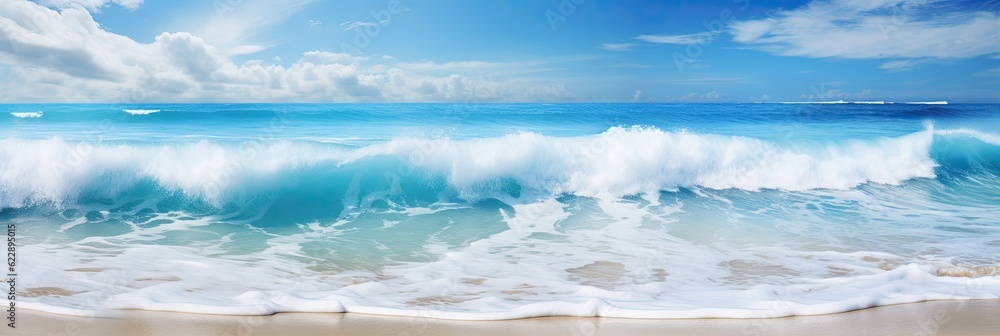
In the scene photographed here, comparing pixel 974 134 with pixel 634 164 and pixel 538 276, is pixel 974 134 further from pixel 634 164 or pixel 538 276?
pixel 538 276

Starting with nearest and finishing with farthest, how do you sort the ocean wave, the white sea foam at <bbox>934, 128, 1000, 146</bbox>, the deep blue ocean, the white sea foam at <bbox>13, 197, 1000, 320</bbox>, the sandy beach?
the sandy beach < the white sea foam at <bbox>13, 197, 1000, 320</bbox> < the deep blue ocean < the ocean wave < the white sea foam at <bbox>934, 128, 1000, 146</bbox>

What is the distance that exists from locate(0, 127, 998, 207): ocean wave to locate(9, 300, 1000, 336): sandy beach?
5.99 m

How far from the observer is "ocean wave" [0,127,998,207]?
1025 cm

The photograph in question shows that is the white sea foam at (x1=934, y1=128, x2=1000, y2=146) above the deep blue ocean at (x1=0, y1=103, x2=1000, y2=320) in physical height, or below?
above

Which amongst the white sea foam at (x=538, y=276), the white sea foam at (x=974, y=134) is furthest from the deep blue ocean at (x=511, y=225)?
the white sea foam at (x=974, y=134)

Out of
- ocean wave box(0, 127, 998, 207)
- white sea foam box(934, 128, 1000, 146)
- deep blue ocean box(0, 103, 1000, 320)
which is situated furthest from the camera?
white sea foam box(934, 128, 1000, 146)

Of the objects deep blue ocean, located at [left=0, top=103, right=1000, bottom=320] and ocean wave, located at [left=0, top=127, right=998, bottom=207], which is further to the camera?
ocean wave, located at [left=0, top=127, right=998, bottom=207]

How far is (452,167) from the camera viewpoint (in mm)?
11477

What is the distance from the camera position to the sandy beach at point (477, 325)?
395cm

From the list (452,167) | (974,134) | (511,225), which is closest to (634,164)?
(452,167)

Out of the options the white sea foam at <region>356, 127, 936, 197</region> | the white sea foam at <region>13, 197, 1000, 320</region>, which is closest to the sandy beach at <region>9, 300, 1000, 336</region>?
the white sea foam at <region>13, 197, 1000, 320</region>

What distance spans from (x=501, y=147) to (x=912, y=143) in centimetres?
1179

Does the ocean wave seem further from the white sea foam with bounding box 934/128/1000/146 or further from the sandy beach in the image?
the sandy beach

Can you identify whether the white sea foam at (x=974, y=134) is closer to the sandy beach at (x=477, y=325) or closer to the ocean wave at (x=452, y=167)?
the ocean wave at (x=452, y=167)
